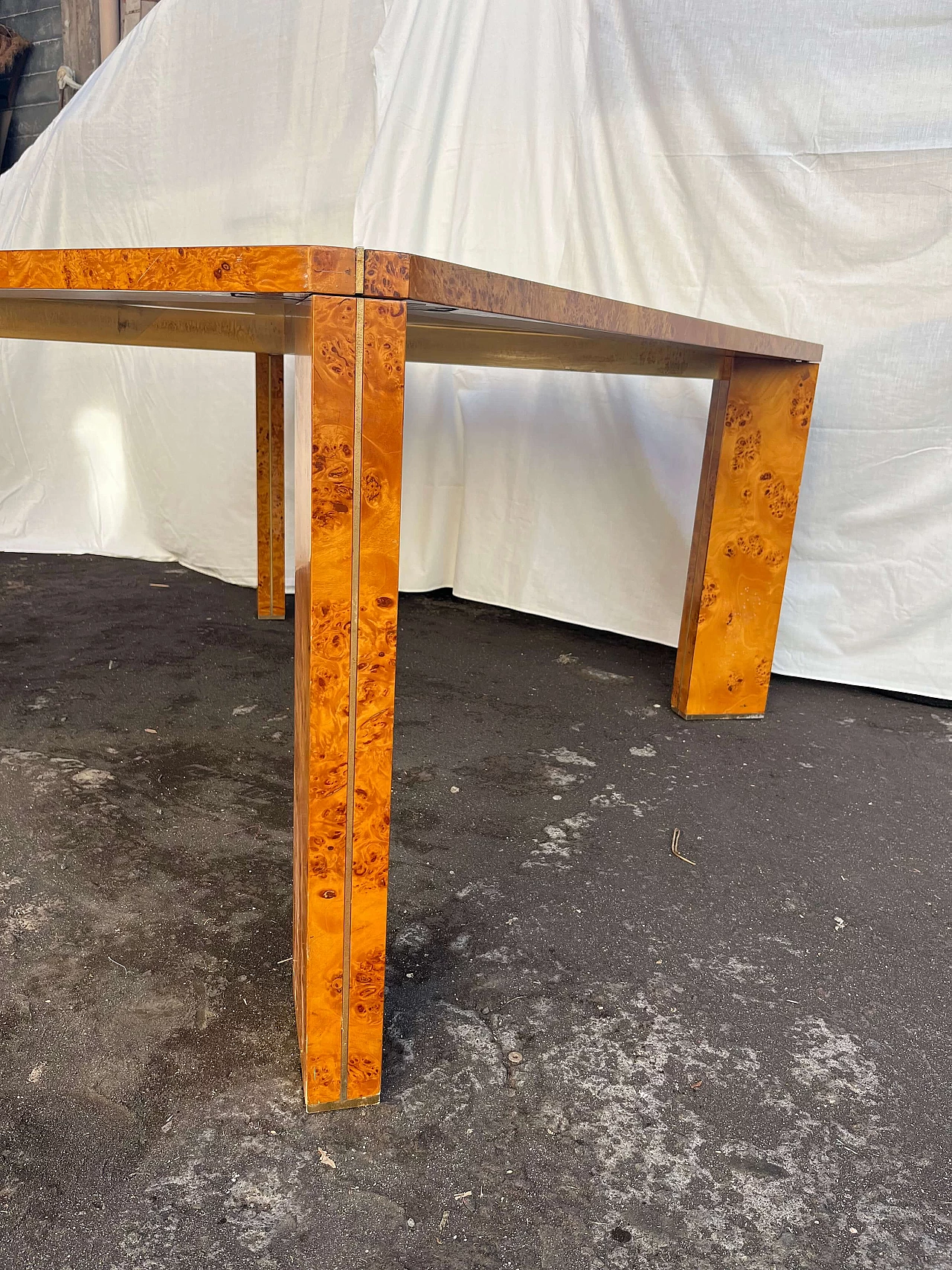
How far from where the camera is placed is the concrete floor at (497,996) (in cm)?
123

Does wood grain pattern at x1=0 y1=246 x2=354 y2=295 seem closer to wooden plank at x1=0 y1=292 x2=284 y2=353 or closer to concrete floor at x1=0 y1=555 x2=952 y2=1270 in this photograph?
wooden plank at x1=0 y1=292 x2=284 y2=353

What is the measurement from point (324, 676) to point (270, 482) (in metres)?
2.83

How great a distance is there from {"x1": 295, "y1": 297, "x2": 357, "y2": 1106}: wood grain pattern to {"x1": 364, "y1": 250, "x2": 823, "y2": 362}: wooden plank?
2.5 inches

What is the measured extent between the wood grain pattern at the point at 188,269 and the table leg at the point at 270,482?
248 centimetres

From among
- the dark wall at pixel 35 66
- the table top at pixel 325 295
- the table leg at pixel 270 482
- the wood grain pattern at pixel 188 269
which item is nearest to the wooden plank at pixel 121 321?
the table top at pixel 325 295

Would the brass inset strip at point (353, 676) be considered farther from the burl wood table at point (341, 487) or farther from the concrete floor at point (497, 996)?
the concrete floor at point (497, 996)

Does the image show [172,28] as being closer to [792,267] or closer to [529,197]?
[529,197]

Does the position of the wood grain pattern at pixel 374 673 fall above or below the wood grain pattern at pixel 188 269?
below

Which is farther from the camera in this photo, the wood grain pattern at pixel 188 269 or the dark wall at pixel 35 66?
the dark wall at pixel 35 66

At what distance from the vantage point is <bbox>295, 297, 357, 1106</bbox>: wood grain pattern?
113 centimetres

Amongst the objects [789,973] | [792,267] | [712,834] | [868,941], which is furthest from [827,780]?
[792,267]

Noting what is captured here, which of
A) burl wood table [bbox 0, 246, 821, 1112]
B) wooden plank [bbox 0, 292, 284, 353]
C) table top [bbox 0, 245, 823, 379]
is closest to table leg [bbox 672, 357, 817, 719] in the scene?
table top [bbox 0, 245, 823, 379]

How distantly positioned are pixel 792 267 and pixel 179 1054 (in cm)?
326

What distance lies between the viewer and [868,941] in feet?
6.40
